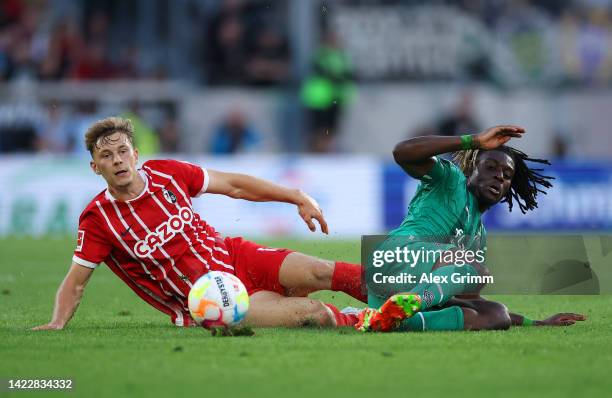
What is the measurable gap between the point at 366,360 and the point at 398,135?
15.5m

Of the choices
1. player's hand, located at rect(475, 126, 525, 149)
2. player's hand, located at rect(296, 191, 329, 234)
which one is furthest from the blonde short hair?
player's hand, located at rect(475, 126, 525, 149)

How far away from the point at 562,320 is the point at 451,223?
1.05 m

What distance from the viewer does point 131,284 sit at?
27.2ft

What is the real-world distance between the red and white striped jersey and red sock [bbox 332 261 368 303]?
0.74 metres

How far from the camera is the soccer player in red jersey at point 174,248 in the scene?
7949 mm

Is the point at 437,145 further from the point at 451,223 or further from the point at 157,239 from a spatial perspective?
the point at 157,239

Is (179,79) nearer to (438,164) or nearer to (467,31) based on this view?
(467,31)

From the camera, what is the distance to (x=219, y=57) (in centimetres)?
2127

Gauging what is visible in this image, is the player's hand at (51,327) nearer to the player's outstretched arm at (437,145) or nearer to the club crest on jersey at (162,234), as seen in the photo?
the club crest on jersey at (162,234)

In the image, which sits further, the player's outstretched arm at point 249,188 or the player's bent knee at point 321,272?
the player's bent knee at point 321,272

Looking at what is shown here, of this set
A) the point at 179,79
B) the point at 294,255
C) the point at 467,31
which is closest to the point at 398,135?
the point at 467,31

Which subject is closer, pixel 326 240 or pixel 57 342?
pixel 57 342

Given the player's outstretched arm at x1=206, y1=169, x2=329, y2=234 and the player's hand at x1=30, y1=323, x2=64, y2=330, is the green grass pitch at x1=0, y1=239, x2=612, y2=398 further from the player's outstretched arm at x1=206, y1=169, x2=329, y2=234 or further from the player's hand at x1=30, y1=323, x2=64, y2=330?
the player's outstretched arm at x1=206, y1=169, x2=329, y2=234

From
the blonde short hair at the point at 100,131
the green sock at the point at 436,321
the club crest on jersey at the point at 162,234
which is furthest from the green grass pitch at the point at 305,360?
the blonde short hair at the point at 100,131
